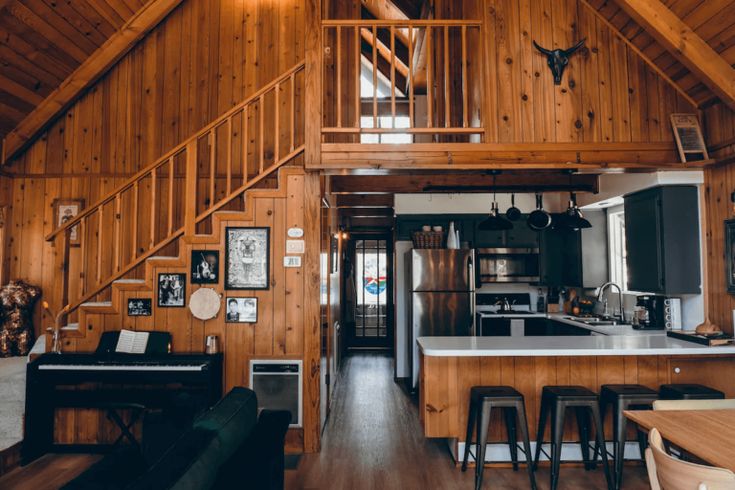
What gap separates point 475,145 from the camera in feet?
12.5

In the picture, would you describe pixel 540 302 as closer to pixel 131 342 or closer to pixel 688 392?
pixel 688 392

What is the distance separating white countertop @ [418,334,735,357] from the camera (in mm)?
3352

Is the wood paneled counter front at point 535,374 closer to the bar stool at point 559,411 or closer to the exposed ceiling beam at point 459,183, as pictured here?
the bar stool at point 559,411

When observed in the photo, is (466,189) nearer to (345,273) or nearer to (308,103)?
(308,103)

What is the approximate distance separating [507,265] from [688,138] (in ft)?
9.87

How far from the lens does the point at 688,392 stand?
327cm

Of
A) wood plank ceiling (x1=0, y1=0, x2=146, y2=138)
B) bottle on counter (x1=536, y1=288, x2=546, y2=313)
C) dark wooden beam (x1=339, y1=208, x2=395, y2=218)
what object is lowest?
bottle on counter (x1=536, y1=288, x2=546, y2=313)

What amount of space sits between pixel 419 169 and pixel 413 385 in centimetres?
299

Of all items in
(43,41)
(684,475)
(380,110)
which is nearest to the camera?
(684,475)

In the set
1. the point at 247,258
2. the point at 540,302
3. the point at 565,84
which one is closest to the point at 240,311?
the point at 247,258

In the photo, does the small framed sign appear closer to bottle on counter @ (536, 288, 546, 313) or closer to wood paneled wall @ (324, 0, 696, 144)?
wood paneled wall @ (324, 0, 696, 144)

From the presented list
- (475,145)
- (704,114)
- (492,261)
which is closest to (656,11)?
(704,114)

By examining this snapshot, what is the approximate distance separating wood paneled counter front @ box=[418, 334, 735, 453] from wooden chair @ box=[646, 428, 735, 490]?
5.86 ft

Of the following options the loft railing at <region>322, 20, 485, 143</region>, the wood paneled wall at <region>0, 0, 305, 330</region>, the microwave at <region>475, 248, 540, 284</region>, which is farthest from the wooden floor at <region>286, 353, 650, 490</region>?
the wood paneled wall at <region>0, 0, 305, 330</region>
